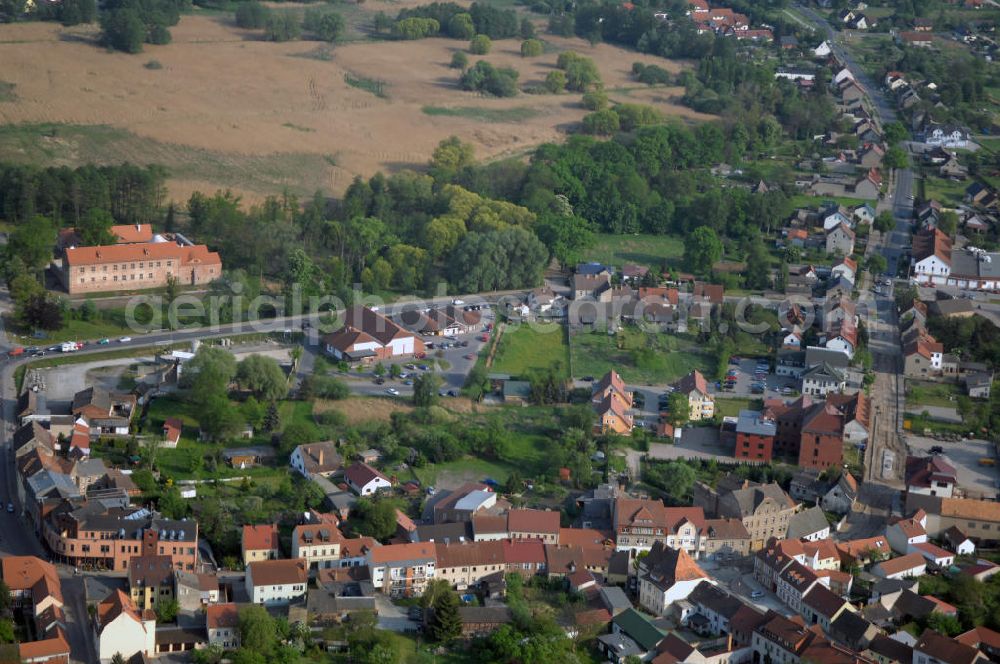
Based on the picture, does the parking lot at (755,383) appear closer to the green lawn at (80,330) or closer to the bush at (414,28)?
the green lawn at (80,330)

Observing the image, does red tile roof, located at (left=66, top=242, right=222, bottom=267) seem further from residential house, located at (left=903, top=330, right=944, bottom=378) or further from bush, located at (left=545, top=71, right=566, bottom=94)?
bush, located at (left=545, top=71, right=566, bottom=94)

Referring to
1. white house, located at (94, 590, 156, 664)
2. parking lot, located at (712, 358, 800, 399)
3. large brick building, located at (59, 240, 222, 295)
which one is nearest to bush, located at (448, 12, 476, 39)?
large brick building, located at (59, 240, 222, 295)

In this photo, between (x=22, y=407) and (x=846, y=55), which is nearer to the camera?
(x=22, y=407)

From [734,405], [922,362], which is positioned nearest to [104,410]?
[734,405]

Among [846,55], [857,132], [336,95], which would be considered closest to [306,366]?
[336,95]

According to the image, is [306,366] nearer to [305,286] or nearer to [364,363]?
[364,363]
